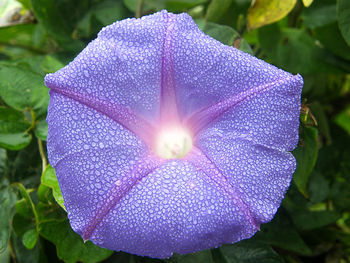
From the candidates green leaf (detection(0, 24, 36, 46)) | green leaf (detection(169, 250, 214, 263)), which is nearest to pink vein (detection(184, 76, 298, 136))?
green leaf (detection(169, 250, 214, 263))

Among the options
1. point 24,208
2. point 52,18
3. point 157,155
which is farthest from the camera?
point 52,18

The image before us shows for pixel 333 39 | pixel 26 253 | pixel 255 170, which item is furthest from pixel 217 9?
pixel 26 253

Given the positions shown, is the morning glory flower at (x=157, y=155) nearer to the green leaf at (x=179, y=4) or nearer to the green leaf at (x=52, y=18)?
the green leaf at (x=179, y=4)

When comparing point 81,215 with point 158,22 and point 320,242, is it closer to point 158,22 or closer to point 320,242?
point 158,22

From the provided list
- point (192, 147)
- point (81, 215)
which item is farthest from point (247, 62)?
point (81, 215)

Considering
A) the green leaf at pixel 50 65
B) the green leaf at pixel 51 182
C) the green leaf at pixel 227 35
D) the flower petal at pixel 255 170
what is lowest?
the green leaf at pixel 51 182

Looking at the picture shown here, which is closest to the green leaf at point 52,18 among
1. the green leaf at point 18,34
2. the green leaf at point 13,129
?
the green leaf at point 18,34

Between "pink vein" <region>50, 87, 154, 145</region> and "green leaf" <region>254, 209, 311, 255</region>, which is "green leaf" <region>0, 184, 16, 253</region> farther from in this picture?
"green leaf" <region>254, 209, 311, 255</region>

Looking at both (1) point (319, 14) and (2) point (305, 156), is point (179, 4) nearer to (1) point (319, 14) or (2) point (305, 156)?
(1) point (319, 14)
